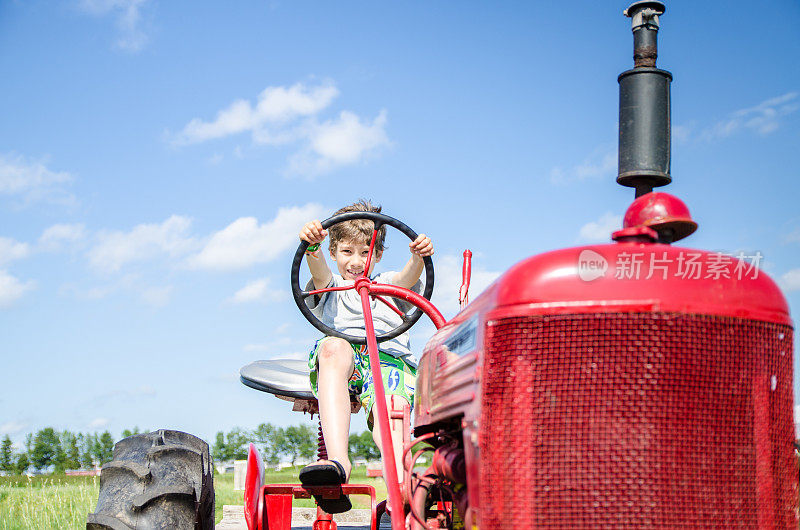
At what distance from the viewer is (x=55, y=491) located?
5785mm

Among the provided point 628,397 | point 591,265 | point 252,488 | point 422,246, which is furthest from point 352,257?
point 628,397

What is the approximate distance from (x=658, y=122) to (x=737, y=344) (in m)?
1.32

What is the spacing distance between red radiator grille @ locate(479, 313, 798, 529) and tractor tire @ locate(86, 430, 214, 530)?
5.66ft

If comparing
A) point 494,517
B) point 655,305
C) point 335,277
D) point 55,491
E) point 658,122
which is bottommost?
point 55,491

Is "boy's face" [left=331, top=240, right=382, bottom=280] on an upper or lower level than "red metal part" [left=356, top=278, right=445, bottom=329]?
upper

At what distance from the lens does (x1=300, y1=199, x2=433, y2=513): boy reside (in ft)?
9.93

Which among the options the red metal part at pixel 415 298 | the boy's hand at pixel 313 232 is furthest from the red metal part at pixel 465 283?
the boy's hand at pixel 313 232

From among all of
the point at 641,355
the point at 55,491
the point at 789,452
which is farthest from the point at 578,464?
the point at 55,491

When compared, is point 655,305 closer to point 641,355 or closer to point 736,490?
point 641,355

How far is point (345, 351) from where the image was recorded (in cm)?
321

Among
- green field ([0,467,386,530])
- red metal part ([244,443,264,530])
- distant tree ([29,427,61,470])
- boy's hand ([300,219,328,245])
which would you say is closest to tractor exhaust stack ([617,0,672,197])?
boy's hand ([300,219,328,245])

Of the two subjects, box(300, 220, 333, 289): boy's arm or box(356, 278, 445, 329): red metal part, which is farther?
box(300, 220, 333, 289): boy's arm

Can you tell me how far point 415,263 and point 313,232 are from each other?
1.97 ft

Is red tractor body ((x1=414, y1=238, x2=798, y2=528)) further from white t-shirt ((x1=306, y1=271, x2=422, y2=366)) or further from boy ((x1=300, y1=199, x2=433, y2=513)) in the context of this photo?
white t-shirt ((x1=306, y1=271, x2=422, y2=366))
